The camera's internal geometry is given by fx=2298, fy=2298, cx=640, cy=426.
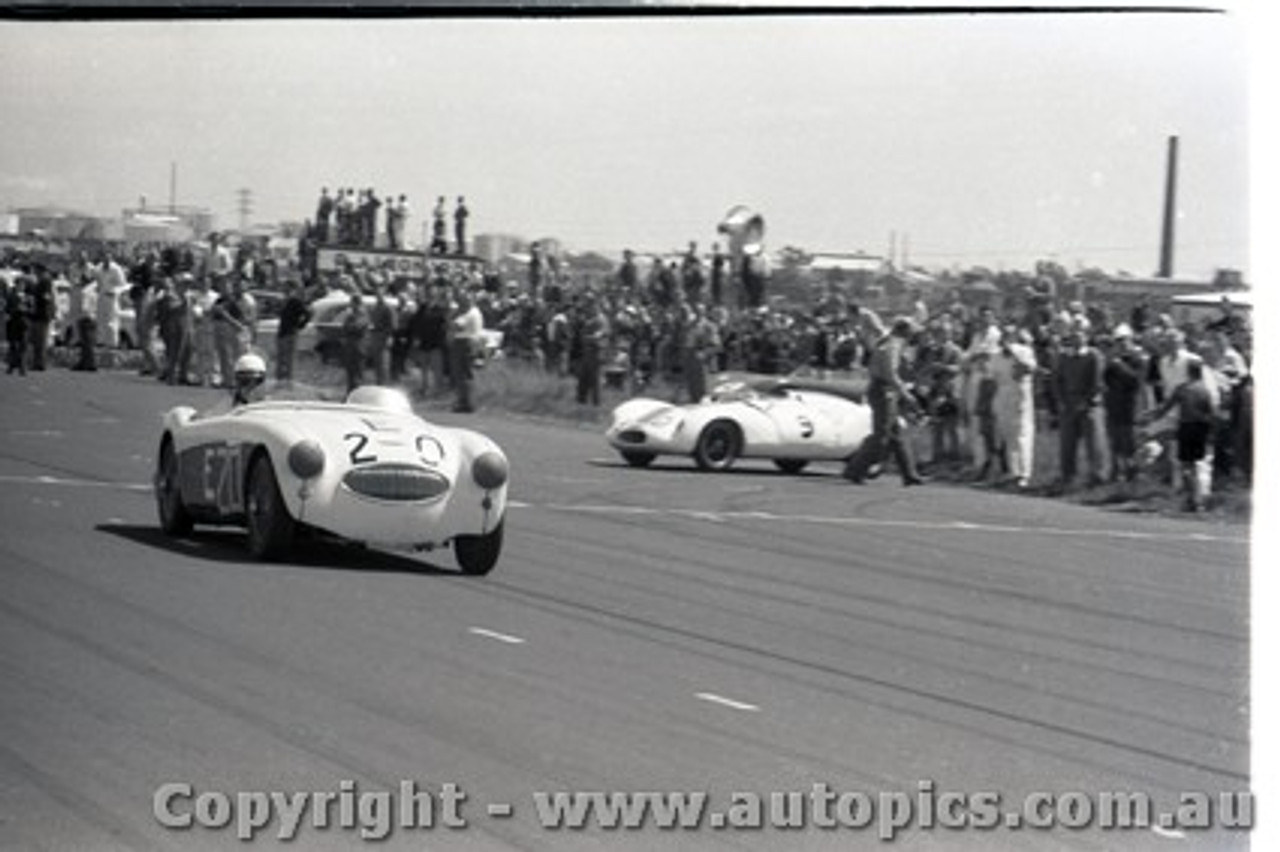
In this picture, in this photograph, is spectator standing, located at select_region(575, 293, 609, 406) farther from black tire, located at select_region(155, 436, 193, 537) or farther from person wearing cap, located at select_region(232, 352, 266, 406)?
black tire, located at select_region(155, 436, 193, 537)

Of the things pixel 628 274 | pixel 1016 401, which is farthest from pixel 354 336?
pixel 1016 401

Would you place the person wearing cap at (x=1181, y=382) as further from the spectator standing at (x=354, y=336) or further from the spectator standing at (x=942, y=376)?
the spectator standing at (x=354, y=336)

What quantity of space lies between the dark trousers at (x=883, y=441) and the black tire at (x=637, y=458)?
0.58m

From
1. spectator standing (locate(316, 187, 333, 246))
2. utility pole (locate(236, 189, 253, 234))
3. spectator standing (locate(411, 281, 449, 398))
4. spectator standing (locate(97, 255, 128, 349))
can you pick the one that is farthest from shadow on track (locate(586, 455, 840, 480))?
spectator standing (locate(97, 255, 128, 349))

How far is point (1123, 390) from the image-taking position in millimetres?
6383

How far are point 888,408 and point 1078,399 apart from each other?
56 centimetres

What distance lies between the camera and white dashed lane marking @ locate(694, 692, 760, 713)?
20.2 feet

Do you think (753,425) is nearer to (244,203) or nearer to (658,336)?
(658,336)

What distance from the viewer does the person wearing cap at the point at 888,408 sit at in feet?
21.8

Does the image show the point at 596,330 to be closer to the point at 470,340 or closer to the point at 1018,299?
the point at 470,340

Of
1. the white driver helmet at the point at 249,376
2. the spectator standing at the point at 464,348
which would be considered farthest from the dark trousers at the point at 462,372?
the white driver helmet at the point at 249,376

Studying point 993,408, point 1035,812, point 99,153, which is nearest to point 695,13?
point 993,408

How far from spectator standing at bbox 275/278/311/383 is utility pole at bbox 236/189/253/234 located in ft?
0.74

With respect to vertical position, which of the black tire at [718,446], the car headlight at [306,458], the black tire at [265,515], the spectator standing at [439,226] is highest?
the spectator standing at [439,226]
